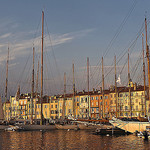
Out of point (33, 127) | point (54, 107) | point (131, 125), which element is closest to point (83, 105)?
point (54, 107)

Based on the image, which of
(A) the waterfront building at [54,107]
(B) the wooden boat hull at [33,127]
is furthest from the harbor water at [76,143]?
(A) the waterfront building at [54,107]

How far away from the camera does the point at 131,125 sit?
184 ft

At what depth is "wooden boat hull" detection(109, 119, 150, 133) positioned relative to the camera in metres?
51.5

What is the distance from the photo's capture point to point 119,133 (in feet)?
189

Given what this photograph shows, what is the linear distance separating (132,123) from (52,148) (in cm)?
2355

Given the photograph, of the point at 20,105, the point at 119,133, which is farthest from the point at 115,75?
the point at 20,105

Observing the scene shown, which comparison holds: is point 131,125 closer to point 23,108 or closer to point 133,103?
point 133,103

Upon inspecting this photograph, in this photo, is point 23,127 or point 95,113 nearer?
point 23,127

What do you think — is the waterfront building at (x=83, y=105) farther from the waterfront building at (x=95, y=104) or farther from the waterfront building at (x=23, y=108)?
the waterfront building at (x=23, y=108)

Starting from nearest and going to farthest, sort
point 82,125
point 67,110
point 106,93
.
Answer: point 82,125 → point 106,93 → point 67,110

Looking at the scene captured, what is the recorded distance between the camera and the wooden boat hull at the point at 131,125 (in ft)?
169

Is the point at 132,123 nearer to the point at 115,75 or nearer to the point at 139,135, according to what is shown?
the point at 139,135

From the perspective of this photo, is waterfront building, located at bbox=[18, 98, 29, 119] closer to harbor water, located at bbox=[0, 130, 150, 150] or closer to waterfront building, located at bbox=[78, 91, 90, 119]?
waterfront building, located at bbox=[78, 91, 90, 119]

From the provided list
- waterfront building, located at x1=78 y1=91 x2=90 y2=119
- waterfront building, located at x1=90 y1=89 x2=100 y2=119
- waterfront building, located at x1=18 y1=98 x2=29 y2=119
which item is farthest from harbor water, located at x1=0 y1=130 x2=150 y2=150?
waterfront building, located at x1=18 y1=98 x2=29 y2=119
